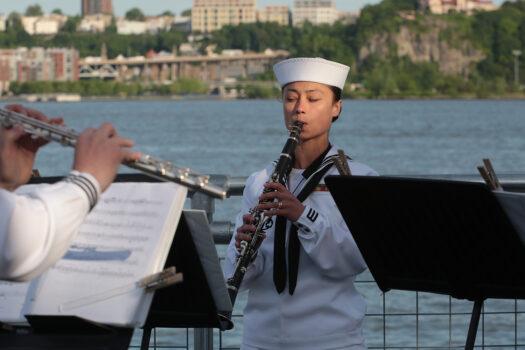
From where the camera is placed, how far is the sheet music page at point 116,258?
3.38 meters

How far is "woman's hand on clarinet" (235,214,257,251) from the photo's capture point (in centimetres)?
453

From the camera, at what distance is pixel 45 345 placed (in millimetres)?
3590

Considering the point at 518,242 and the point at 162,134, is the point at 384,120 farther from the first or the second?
the point at 518,242

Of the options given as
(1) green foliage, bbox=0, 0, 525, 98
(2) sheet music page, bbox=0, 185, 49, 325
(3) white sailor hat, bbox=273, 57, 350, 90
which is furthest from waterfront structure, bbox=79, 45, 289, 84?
(2) sheet music page, bbox=0, 185, 49, 325

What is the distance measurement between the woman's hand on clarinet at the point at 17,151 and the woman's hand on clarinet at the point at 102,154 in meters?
0.15

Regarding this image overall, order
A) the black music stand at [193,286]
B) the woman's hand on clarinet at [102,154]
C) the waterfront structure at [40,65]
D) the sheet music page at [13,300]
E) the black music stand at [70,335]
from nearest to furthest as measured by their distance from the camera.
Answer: the woman's hand on clarinet at [102,154]
the black music stand at [70,335]
the sheet music page at [13,300]
the black music stand at [193,286]
the waterfront structure at [40,65]

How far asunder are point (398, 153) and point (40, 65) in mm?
105907

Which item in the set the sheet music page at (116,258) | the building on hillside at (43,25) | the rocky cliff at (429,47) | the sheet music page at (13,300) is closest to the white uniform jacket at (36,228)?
the sheet music page at (116,258)

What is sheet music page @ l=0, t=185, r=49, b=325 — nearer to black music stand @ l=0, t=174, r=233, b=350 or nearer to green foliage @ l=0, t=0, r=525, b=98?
black music stand @ l=0, t=174, r=233, b=350

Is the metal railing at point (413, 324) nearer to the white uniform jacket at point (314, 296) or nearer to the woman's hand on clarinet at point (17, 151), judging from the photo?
the white uniform jacket at point (314, 296)

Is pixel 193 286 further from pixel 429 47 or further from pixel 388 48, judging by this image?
pixel 429 47

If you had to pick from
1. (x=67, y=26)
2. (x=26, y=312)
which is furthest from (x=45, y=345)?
(x=67, y=26)

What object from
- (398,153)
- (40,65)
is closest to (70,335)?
(398,153)

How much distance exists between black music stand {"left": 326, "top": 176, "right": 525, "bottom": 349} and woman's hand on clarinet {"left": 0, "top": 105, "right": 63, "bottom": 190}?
3.33 ft
